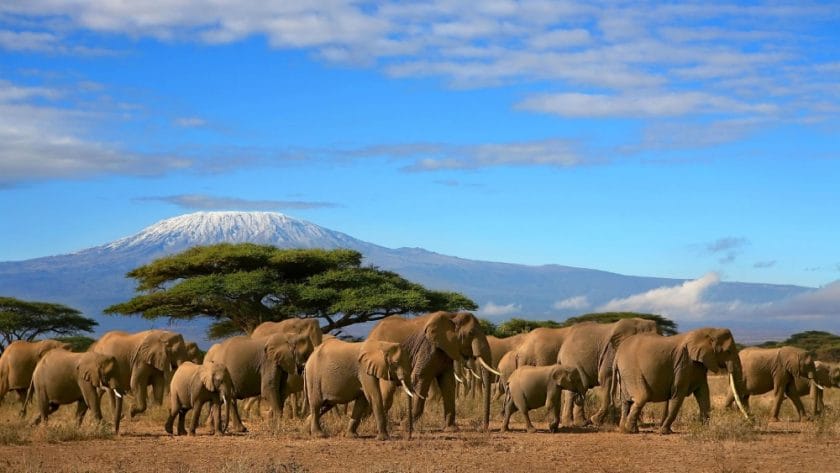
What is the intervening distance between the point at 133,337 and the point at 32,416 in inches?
101

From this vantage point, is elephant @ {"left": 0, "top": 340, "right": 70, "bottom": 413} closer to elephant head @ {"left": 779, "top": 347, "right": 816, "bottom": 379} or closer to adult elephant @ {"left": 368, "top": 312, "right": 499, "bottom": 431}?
adult elephant @ {"left": 368, "top": 312, "right": 499, "bottom": 431}

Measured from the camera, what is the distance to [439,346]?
2150 centimetres

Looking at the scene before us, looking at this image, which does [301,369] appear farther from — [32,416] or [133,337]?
[32,416]

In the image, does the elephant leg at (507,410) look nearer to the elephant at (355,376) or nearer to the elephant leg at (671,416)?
the elephant at (355,376)

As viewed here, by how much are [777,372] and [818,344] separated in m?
42.6

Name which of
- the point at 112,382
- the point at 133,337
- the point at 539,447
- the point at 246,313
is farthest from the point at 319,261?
the point at 539,447

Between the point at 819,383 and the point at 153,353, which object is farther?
the point at 819,383

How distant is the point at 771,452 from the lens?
18.0 metres

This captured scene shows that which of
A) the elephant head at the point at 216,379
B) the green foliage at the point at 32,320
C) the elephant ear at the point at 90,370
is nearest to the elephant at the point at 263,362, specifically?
the elephant head at the point at 216,379

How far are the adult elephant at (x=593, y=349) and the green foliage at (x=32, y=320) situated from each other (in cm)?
4009

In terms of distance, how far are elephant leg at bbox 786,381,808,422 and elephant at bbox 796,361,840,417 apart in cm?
24

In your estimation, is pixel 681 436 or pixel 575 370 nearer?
pixel 681 436

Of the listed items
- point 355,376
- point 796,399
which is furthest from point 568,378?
point 796,399

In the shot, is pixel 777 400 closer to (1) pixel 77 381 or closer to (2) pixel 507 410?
(2) pixel 507 410
